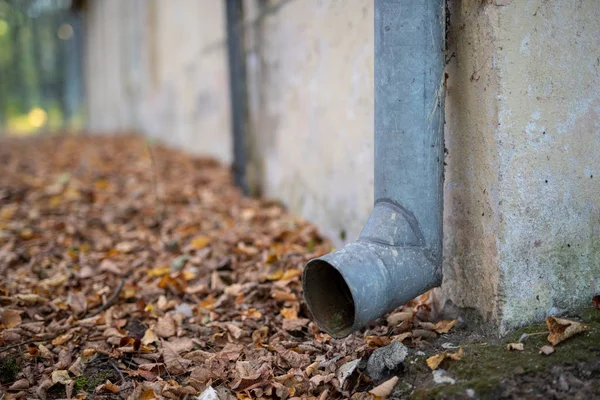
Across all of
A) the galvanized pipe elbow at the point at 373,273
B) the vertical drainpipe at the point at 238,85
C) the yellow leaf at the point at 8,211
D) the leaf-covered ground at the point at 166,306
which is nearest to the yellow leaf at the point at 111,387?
the leaf-covered ground at the point at 166,306

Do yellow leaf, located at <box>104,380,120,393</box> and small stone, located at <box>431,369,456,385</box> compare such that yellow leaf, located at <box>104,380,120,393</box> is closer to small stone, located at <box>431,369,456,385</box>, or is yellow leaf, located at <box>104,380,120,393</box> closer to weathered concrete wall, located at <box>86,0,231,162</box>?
small stone, located at <box>431,369,456,385</box>

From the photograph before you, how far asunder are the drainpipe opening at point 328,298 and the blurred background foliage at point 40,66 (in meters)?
19.4

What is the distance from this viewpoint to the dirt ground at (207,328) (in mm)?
1906

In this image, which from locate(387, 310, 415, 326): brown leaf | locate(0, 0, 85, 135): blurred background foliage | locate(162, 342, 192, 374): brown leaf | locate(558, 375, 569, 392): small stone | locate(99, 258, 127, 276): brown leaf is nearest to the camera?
locate(558, 375, 569, 392): small stone

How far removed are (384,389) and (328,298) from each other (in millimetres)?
419

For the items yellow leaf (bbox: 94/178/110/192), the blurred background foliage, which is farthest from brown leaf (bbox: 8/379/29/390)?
the blurred background foliage

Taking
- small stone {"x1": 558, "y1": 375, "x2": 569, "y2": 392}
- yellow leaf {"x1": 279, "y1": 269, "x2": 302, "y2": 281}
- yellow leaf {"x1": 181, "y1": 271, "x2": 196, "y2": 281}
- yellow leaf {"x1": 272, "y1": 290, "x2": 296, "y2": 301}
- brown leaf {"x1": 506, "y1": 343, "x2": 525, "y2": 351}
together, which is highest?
yellow leaf {"x1": 279, "y1": 269, "x2": 302, "y2": 281}

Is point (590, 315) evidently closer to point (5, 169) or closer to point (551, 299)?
point (551, 299)

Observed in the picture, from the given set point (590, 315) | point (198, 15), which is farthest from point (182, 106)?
point (590, 315)

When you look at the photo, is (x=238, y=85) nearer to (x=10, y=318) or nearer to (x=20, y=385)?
(x=10, y=318)

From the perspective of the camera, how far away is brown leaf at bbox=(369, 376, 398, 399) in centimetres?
188

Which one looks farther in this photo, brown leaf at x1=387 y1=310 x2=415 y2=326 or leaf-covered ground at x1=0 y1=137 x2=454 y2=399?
brown leaf at x1=387 y1=310 x2=415 y2=326

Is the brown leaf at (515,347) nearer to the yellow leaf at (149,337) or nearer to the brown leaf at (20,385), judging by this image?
the yellow leaf at (149,337)

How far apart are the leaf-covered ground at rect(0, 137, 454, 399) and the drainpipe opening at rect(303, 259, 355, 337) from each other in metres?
0.14
